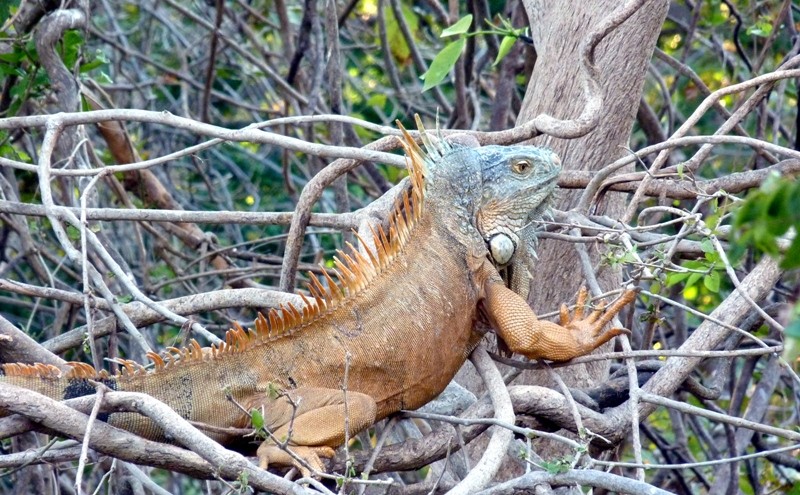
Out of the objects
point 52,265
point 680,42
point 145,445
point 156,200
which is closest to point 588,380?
point 145,445

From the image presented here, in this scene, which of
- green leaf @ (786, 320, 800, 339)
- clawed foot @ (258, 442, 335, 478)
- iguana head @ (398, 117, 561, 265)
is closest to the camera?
green leaf @ (786, 320, 800, 339)

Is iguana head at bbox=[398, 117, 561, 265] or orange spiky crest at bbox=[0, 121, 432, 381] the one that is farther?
iguana head at bbox=[398, 117, 561, 265]

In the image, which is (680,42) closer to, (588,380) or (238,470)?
(588,380)

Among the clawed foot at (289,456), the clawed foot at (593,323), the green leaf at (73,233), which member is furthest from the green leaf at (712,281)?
the green leaf at (73,233)

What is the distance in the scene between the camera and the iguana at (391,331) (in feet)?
11.3

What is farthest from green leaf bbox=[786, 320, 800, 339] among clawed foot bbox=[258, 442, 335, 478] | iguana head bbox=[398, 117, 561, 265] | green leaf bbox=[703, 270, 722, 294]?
iguana head bbox=[398, 117, 561, 265]

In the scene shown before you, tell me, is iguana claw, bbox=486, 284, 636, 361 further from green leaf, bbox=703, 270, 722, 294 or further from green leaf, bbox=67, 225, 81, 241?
green leaf, bbox=67, 225, 81, 241

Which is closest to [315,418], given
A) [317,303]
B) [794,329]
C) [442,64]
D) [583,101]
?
[317,303]

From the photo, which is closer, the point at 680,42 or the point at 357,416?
the point at 357,416

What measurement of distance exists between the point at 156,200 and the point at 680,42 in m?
4.44

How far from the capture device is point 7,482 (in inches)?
280

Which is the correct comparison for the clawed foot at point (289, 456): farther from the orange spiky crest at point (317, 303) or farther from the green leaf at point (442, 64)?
the green leaf at point (442, 64)

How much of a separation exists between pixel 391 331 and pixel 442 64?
1.42 metres

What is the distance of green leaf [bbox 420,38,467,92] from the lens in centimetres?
448
